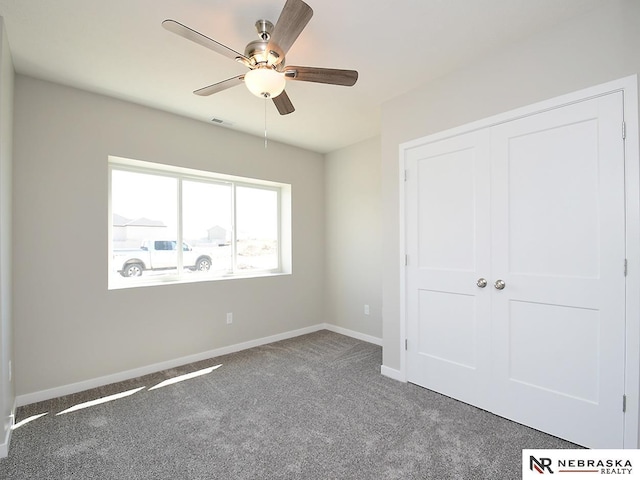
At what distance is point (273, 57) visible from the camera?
6.04ft

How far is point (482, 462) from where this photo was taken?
5.99 feet

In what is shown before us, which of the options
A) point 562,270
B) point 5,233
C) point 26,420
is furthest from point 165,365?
point 562,270

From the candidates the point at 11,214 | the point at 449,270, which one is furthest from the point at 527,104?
the point at 11,214

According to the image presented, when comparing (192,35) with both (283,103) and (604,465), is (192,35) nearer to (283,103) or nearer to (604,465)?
(283,103)

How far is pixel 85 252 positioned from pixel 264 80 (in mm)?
2263

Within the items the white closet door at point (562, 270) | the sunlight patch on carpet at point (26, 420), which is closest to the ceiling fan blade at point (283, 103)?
the white closet door at point (562, 270)

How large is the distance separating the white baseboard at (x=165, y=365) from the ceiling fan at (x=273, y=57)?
107 inches

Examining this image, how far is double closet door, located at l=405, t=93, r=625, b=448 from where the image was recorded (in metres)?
1.88

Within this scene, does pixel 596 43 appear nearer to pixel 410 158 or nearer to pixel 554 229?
pixel 554 229

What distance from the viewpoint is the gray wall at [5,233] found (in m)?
1.95

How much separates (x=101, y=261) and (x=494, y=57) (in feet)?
11.9

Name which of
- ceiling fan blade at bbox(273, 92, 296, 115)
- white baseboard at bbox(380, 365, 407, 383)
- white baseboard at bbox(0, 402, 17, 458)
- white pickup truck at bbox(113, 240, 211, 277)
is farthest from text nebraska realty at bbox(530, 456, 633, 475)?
white pickup truck at bbox(113, 240, 211, 277)

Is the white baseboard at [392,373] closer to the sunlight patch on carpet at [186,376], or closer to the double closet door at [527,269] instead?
the double closet door at [527,269]

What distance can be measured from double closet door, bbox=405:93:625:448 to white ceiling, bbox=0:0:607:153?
2.00ft
